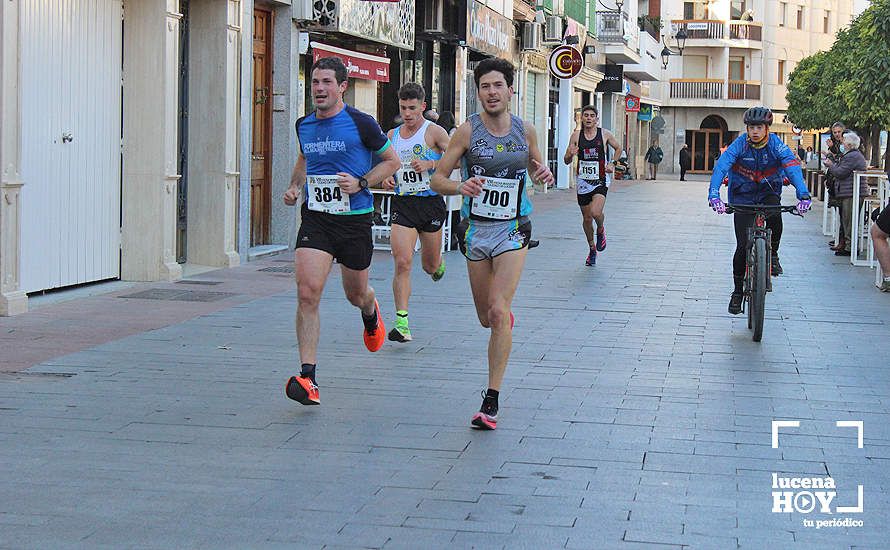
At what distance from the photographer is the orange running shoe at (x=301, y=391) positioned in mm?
7723

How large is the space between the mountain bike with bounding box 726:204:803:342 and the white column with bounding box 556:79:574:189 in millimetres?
32792

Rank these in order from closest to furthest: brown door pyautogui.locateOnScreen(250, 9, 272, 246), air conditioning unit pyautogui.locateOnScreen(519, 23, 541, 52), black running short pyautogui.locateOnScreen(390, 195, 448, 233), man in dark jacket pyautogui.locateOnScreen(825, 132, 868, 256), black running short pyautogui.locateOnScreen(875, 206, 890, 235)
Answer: black running short pyautogui.locateOnScreen(390, 195, 448, 233), black running short pyautogui.locateOnScreen(875, 206, 890, 235), brown door pyautogui.locateOnScreen(250, 9, 272, 246), man in dark jacket pyautogui.locateOnScreen(825, 132, 868, 256), air conditioning unit pyautogui.locateOnScreen(519, 23, 541, 52)

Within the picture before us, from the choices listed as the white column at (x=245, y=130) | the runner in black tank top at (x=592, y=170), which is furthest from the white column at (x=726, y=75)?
the white column at (x=245, y=130)

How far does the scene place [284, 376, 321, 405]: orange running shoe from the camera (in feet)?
25.3

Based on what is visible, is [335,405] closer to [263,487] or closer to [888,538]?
[263,487]

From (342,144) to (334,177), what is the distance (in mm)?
209

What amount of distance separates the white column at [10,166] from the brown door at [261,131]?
6.16 metres

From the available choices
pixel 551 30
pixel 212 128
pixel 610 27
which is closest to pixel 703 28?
pixel 610 27

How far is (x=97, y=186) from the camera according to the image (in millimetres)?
13594

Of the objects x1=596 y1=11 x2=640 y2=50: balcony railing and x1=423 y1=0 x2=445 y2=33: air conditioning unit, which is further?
x1=596 y1=11 x2=640 y2=50: balcony railing

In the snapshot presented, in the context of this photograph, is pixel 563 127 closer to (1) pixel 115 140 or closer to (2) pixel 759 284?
(1) pixel 115 140

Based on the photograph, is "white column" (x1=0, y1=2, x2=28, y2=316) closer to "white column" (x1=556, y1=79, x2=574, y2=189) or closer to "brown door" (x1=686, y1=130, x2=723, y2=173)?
"white column" (x1=556, y1=79, x2=574, y2=189)

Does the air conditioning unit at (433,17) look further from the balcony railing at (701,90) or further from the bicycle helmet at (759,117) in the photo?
the balcony railing at (701,90)

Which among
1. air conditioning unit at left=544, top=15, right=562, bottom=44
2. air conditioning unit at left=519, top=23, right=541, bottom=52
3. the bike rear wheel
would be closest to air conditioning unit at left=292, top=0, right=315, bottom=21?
the bike rear wheel
